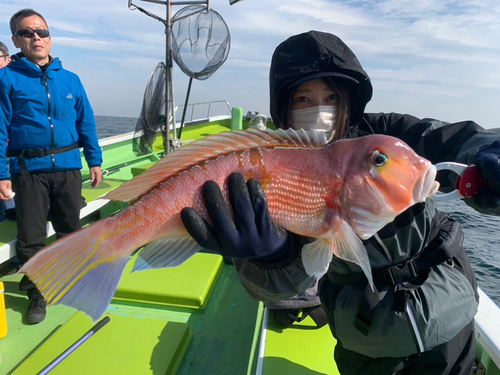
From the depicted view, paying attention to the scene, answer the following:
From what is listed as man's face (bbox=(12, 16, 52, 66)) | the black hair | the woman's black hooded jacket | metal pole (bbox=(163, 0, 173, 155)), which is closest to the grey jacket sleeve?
the woman's black hooded jacket

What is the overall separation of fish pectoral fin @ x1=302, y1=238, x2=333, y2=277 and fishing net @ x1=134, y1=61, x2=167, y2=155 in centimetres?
543

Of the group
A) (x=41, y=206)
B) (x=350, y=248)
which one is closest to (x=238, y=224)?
(x=350, y=248)

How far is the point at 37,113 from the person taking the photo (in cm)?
336

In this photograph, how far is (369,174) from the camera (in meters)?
1.41

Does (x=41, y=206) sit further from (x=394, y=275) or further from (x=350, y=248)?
(x=394, y=275)

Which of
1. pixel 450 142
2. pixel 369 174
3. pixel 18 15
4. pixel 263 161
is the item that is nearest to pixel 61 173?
pixel 18 15

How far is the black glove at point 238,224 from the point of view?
1431 millimetres

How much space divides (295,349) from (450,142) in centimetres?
181

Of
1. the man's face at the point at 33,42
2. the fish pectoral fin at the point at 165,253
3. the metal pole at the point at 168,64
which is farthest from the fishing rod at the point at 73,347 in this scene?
the metal pole at the point at 168,64

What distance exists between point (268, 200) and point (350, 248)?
0.43 metres

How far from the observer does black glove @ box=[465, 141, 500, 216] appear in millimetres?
1439

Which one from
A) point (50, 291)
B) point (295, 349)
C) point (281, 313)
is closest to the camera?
point (50, 291)

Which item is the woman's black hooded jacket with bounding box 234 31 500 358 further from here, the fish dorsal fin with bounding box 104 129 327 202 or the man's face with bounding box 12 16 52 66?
the man's face with bounding box 12 16 52 66

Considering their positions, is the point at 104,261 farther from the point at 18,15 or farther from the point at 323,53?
the point at 18,15
